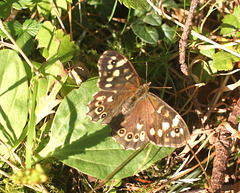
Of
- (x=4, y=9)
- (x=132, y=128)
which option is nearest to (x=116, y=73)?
(x=132, y=128)

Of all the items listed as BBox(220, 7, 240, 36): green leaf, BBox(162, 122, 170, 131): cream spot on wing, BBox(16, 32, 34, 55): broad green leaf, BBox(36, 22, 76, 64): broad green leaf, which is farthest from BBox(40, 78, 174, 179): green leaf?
BBox(220, 7, 240, 36): green leaf

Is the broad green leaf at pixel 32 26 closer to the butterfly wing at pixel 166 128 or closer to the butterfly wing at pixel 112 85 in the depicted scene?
the butterfly wing at pixel 112 85

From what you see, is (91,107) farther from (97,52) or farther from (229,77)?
(229,77)

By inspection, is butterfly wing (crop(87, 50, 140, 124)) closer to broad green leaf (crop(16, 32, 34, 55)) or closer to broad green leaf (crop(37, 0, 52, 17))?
broad green leaf (crop(16, 32, 34, 55))

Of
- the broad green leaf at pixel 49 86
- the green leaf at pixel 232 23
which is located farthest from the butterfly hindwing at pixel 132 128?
the green leaf at pixel 232 23

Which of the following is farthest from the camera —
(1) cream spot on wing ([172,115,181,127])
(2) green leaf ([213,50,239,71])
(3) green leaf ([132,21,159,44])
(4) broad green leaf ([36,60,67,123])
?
(3) green leaf ([132,21,159,44])

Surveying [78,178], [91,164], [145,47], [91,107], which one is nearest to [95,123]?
[91,107]
